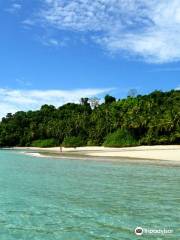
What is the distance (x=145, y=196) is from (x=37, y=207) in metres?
4.53

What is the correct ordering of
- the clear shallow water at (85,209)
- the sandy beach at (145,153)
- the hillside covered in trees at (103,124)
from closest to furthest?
the clear shallow water at (85,209) → the sandy beach at (145,153) → the hillside covered in trees at (103,124)

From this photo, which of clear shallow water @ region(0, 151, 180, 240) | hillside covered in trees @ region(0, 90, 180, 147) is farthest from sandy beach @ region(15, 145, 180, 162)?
clear shallow water @ region(0, 151, 180, 240)

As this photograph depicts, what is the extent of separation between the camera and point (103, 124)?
8344 centimetres

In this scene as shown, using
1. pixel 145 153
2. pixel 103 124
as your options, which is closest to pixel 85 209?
pixel 145 153

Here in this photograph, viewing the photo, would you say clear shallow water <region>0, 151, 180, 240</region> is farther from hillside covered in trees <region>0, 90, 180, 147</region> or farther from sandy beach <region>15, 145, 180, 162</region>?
hillside covered in trees <region>0, 90, 180, 147</region>

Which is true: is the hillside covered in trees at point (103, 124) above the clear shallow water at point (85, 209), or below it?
above

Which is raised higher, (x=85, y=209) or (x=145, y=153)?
(x=145, y=153)

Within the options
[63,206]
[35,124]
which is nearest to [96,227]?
[63,206]

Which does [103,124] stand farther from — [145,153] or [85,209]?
[85,209]

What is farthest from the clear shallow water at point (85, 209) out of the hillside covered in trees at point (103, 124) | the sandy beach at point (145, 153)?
the hillside covered in trees at point (103, 124)

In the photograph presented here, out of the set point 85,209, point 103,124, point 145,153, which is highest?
point 103,124

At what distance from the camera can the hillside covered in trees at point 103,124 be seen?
6631cm

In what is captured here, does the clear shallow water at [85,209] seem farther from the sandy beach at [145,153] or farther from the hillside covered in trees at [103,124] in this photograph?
the hillside covered in trees at [103,124]

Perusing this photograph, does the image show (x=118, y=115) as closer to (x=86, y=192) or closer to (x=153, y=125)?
(x=153, y=125)
